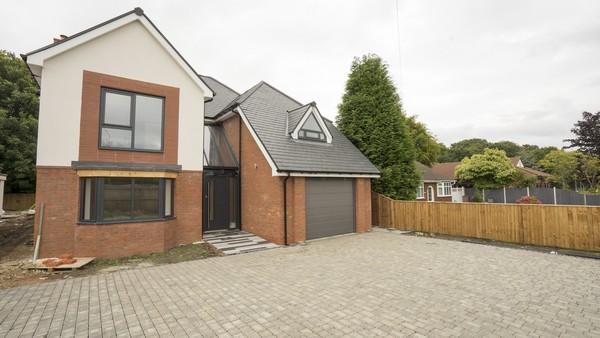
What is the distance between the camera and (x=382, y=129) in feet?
50.2

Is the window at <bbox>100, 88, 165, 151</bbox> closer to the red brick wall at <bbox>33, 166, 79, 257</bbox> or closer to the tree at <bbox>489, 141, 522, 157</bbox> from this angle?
the red brick wall at <bbox>33, 166, 79, 257</bbox>

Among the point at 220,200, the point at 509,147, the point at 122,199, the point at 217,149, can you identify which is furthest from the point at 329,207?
the point at 509,147

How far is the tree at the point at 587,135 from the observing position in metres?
30.1

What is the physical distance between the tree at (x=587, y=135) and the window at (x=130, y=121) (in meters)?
44.7

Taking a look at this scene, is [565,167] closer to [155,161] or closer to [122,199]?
[155,161]

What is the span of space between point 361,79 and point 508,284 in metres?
13.2

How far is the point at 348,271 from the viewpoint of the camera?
6.75m

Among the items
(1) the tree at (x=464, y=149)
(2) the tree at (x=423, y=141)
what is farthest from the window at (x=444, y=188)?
(1) the tree at (x=464, y=149)

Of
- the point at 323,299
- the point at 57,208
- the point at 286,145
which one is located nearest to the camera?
the point at 323,299

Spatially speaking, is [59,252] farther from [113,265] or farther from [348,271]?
[348,271]

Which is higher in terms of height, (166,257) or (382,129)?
(382,129)

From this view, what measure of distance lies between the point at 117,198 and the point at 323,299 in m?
7.51

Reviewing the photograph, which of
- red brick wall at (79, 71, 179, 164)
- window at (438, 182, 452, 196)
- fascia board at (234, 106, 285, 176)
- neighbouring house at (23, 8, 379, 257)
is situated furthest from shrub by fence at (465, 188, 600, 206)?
red brick wall at (79, 71, 179, 164)

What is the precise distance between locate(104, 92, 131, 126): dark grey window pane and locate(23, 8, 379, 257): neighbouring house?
4 cm
